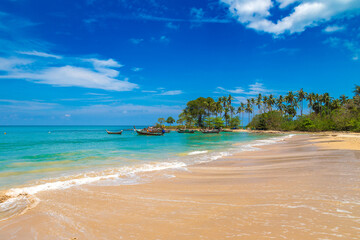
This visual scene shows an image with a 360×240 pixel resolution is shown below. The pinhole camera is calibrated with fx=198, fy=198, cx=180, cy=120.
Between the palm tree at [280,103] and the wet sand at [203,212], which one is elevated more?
the palm tree at [280,103]

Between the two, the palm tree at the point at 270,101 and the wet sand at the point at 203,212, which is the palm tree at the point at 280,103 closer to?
the palm tree at the point at 270,101

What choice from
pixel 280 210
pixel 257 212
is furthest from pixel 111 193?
pixel 280 210

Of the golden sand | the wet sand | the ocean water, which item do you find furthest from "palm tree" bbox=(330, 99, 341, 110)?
the wet sand

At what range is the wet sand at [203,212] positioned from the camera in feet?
11.6

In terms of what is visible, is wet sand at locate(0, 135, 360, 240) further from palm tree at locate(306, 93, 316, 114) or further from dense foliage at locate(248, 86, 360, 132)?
palm tree at locate(306, 93, 316, 114)

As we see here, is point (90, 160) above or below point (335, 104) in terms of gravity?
below

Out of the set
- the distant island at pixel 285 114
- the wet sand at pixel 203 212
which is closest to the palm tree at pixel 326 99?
the distant island at pixel 285 114

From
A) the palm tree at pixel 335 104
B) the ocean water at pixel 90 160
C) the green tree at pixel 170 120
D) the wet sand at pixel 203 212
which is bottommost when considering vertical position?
the ocean water at pixel 90 160

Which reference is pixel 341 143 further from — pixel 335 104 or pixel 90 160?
pixel 335 104

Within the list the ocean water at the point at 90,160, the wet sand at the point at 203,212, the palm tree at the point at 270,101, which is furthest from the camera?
the palm tree at the point at 270,101

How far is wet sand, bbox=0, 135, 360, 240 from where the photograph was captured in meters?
3.54

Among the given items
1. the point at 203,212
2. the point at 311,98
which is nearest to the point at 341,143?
the point at 203,212

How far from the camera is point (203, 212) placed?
4.48 m

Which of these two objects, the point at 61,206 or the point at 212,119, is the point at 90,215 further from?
the point at 212,119
